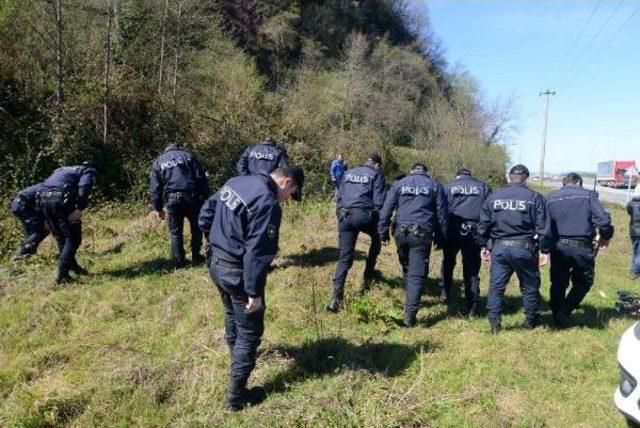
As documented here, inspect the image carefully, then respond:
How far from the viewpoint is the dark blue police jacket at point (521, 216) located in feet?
17.9

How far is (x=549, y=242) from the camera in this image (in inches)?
214

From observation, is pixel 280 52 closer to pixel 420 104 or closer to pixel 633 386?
pixel 420 104

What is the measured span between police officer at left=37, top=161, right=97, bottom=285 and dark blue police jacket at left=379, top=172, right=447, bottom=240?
13.6 ft

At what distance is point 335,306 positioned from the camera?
6.17 meters

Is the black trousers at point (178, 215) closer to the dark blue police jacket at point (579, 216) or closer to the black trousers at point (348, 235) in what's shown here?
the black trousers at point (348, 235)

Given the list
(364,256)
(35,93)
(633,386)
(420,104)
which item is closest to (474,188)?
(364,256)

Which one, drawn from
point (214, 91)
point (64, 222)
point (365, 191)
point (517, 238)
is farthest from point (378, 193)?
point (214, 91)

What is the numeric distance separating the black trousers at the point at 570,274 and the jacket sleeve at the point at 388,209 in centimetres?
209

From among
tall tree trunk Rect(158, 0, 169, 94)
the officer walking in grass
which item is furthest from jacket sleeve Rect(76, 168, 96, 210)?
tall tree trunk Rect(158, 0, 169, 94)

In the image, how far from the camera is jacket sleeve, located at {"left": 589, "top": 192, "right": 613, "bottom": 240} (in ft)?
19.3

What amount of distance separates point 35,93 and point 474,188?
12009mm

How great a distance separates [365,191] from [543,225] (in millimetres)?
2235

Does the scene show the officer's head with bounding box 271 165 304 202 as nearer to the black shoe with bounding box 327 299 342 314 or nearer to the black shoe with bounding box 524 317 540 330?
the black shoe with bounding box 327 299 342 314

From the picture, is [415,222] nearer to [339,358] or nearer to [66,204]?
[339,358]
